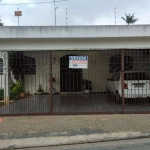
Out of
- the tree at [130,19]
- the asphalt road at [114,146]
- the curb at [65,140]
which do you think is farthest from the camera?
the tree at [130,19]

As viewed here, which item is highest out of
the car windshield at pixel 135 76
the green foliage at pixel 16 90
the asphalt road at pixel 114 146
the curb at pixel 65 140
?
the car windshield at pixel 135 76

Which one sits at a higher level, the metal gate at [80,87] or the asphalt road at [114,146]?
the metal gate at [80,87]

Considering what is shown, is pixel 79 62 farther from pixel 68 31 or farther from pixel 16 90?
pixel 16 90

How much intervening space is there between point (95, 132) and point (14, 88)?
24.9 ft

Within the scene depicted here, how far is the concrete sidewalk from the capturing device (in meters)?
5.68

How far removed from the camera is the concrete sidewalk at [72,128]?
5683 mm

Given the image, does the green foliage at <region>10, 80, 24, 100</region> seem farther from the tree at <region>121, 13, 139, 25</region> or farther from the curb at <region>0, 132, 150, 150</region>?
the tree at <region>121, 13, 139, 25</region>

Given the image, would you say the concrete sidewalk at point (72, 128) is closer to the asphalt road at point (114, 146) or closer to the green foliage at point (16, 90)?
the asphalt road at point (114, 146)

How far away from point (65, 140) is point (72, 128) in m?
0.93

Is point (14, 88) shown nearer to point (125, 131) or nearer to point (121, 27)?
point (121, 27)

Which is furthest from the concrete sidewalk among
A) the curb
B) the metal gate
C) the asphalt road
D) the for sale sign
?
the for sale sign

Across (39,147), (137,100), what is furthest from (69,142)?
(137,100)

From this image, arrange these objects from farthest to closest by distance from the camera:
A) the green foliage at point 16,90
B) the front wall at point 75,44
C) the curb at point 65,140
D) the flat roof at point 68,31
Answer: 1. the green foliage at point 16,90
2. the front wall at point 75,44
3. the flat roof at point 68,31
4. the curb at point 65,140

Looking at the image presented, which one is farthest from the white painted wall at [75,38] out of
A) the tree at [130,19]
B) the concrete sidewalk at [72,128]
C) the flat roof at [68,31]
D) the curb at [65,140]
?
the tree at [130,19]
